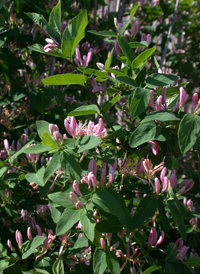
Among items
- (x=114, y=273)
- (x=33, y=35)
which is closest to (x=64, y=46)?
(x=114, y=273)

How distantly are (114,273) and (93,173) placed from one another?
1.02 feet

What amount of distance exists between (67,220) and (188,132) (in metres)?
0.42

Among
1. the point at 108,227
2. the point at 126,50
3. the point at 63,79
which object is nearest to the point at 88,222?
the point at 108,227

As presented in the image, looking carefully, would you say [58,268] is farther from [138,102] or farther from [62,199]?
[138,102]

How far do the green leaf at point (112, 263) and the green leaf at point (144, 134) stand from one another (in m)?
0.37

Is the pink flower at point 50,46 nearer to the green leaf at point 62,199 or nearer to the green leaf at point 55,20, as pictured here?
the green leaf at point 55,20

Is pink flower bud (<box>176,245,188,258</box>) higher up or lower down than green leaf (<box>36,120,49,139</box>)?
lower down

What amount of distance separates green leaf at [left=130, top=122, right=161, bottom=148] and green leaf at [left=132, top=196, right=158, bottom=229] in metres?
0.22

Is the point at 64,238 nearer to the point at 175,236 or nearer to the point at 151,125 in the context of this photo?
the point at 151,125

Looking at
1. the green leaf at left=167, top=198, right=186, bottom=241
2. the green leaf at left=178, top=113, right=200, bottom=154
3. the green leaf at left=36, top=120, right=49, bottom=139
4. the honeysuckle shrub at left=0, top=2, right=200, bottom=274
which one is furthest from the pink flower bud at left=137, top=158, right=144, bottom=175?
the green leaf at left=36, top=120, right=49, bottom=139

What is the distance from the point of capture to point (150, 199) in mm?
898

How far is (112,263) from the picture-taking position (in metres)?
0.86

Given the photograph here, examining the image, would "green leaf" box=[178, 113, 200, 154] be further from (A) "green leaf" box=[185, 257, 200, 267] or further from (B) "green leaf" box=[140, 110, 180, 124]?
(A) "green leaf" box=[185, 257, 200, 267]

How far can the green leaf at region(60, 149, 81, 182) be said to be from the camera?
773 mm
